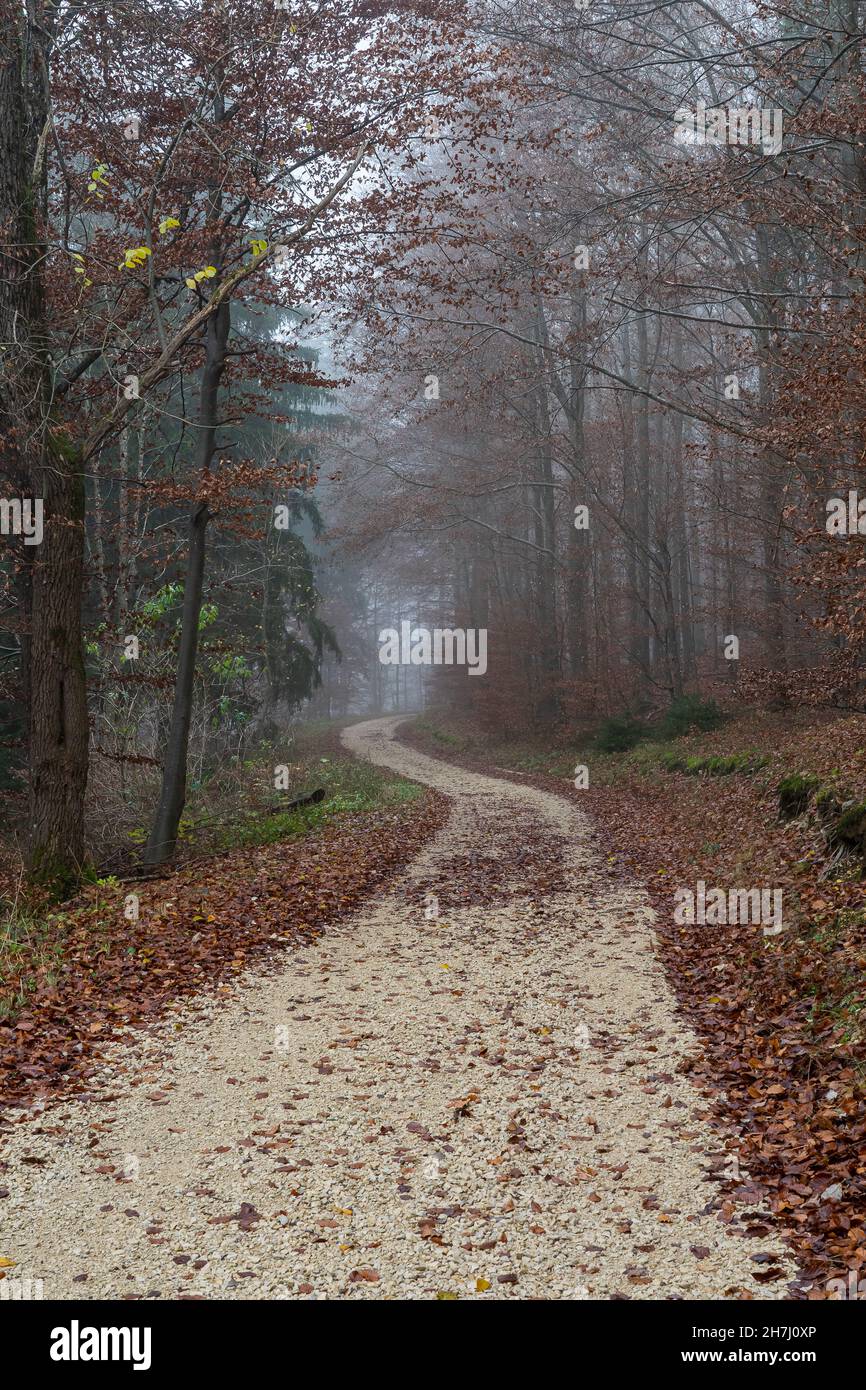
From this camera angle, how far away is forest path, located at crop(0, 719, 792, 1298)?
380 cm

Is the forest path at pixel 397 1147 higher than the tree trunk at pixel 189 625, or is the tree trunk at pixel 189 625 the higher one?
the tree trunk at pixel 189 625

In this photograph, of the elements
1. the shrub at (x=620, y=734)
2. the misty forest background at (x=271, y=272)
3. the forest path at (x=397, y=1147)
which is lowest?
the forest path at (x=397, y=1147)

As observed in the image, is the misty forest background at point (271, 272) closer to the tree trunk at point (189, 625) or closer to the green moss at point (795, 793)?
the tree trunk at point (189, 625)

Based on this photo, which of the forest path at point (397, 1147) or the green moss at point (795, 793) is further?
the green moss at point (795, 793)

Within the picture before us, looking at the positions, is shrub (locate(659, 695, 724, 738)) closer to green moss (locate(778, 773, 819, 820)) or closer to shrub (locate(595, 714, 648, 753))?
shrub (locate(595, 714, 648, 753))

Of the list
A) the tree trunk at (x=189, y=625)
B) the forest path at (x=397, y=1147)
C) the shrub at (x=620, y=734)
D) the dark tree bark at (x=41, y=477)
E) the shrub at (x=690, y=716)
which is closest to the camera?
the forest path at (x=397, y=1147)

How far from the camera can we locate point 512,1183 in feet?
14.7

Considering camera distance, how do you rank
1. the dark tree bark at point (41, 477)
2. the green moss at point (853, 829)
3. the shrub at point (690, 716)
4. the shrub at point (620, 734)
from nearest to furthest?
the green moss at point (853, 829) < the dark tree bark at point (41, 477) < the shrub at point (690, 716) < the shrub at point (620, 734)

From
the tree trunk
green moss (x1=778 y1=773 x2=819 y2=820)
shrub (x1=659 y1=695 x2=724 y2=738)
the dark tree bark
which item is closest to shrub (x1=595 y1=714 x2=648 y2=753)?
shrub (x1=659 y1=695 x2=724 y2=738)

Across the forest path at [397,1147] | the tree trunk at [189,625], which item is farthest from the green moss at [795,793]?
the tree trunk at [189,625]

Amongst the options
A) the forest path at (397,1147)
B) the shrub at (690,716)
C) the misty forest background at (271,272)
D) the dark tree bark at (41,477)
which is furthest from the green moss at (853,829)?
the shrub at (690,716)

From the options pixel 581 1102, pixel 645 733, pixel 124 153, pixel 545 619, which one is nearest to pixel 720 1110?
pixel 581 1102

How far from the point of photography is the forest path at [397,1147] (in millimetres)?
3799

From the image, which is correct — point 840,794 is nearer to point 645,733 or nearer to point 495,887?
point 495,887
